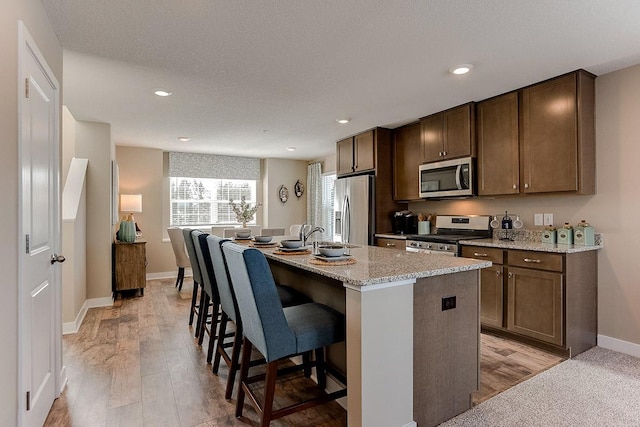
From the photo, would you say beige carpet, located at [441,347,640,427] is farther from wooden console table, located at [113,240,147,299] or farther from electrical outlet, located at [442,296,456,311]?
wooden console table, located at [113,240,147,299]

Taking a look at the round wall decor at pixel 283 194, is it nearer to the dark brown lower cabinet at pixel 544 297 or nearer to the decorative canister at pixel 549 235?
the dark brown lower cabinet at pixel 544 297

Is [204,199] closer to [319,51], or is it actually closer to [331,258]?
[319,51]

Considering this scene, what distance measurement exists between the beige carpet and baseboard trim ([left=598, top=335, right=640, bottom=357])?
157 millimetres

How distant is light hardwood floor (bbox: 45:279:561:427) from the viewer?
6.58 ft

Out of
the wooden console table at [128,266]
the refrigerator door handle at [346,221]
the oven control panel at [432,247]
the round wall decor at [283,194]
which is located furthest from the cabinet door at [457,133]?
the wooden console table at [128,266]

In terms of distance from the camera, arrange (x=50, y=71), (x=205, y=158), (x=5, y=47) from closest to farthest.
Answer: (x=5, y=47) → (x=50, y=71) → (x=205, y=158)

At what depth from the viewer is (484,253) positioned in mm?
3320

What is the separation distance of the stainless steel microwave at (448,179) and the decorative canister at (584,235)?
1.03 m

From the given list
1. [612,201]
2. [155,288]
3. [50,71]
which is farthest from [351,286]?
[155,288]

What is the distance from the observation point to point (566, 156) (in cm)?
299

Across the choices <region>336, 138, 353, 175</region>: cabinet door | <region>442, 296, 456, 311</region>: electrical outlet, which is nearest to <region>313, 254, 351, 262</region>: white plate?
<region>442, 296, 456, 311</region>: electrical outlet

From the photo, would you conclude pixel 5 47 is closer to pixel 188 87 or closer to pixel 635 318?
pixel 188 87

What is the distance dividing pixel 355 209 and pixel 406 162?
0.98 m

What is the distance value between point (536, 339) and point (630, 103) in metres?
2.14
